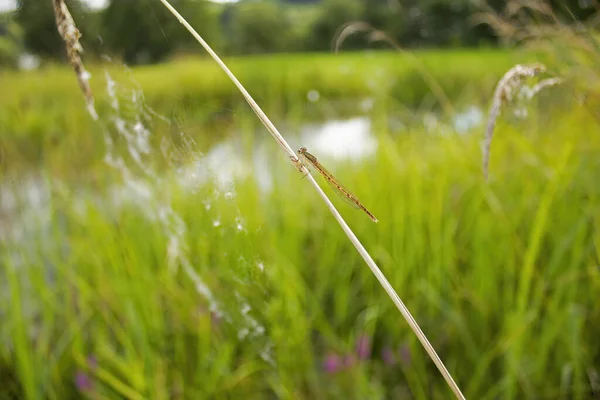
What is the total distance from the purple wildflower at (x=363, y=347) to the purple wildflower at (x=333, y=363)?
0.03 m

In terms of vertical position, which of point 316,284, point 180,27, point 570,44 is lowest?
point 316,284

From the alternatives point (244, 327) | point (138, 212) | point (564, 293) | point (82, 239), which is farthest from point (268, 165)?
point (564, 293)

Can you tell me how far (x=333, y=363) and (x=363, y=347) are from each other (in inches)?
1.9

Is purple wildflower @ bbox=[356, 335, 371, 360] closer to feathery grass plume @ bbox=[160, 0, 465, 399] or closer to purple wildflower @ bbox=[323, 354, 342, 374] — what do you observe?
purple wildflower @ bbox=[323, 354, 342, 374]

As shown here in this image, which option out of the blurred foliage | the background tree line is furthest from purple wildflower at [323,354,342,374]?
the blurred foliage

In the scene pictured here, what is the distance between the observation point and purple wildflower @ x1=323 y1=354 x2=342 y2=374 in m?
0.72

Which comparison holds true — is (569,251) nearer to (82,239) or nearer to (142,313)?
(142,313)

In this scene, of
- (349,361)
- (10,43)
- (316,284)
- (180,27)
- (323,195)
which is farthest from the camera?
(10,43)

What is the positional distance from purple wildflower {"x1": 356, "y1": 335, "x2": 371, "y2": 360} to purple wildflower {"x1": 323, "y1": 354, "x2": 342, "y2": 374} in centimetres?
3

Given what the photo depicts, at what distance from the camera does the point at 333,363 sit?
725mm

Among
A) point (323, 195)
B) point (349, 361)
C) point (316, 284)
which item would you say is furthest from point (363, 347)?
point (323, 195)

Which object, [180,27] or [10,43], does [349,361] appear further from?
[10,43]

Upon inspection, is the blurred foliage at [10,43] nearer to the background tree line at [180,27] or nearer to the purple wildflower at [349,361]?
the background tree line at [180,27]

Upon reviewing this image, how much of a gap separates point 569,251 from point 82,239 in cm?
91
